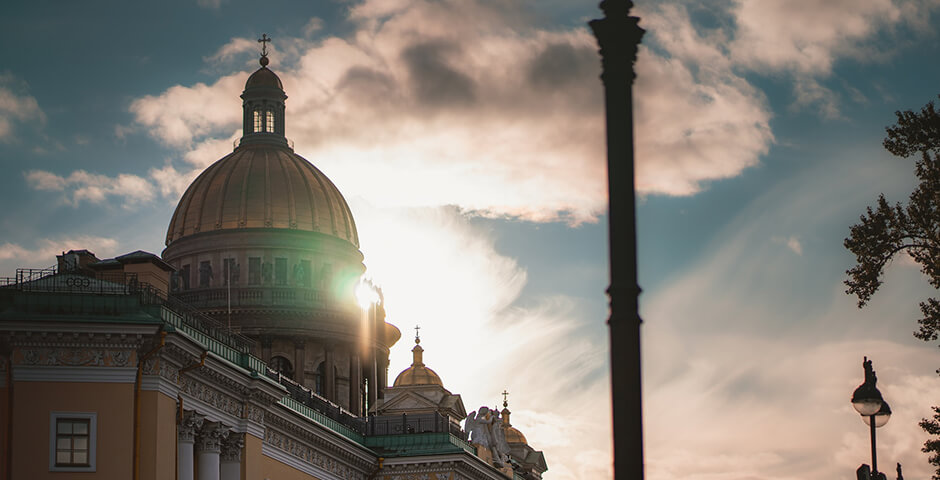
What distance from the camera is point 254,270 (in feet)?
275

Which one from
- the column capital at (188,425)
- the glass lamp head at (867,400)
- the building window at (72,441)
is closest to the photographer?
the glass lamp head at (867,400)

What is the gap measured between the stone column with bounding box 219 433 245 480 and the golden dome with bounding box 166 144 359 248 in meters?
38.4

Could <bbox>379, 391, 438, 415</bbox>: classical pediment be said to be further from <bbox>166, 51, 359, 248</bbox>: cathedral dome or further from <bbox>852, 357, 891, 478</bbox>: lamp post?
<bbox>852, 357, 891, 478</bbox>: lamp post

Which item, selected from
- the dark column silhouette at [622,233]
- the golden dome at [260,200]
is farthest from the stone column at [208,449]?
the golden dome at [260,200]

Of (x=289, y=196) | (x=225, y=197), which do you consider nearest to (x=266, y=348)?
(x=289, y=196)

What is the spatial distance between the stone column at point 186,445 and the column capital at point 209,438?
180 centimetres

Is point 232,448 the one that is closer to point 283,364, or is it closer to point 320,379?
point 283,364

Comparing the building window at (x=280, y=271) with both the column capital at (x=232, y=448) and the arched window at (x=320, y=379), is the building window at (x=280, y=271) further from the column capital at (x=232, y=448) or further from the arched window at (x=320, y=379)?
the column capital at (x=232, y=448)

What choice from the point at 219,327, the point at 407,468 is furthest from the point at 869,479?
the point at 407,468

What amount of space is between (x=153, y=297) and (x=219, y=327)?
19.0 ft

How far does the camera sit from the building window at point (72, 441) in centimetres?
3862

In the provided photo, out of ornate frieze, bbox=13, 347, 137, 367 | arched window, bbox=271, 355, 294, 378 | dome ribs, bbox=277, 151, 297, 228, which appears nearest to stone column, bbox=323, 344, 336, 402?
arched window, bbox=271, 355, 294, 378

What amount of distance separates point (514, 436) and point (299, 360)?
1159 inches

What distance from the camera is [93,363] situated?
39594mm
